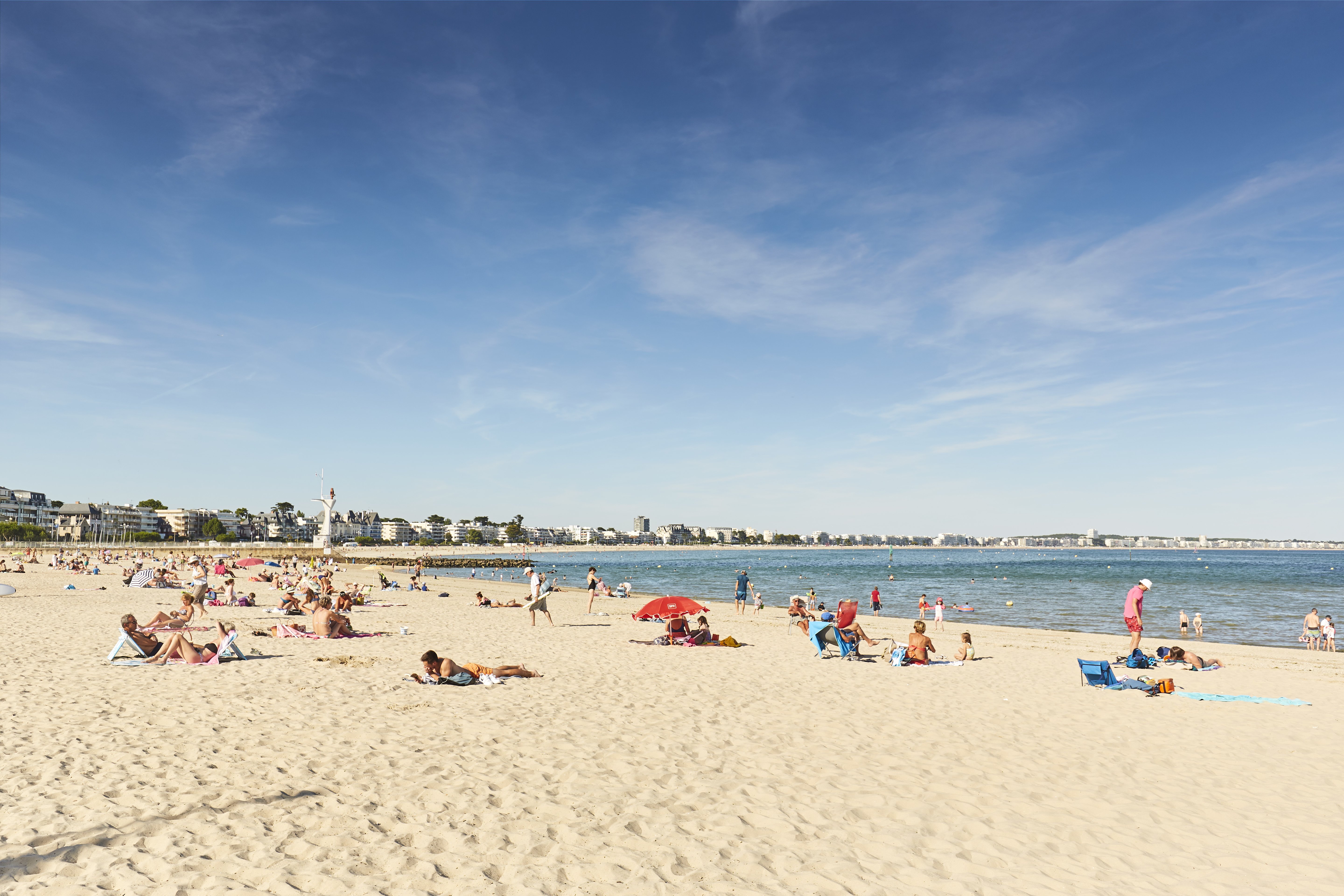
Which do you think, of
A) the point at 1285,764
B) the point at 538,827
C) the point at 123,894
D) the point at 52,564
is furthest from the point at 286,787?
the point at 52,564

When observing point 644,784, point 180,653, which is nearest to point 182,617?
point 180,653

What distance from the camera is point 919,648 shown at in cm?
1608

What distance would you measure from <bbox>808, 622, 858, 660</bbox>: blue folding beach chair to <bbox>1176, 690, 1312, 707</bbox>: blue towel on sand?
626cm

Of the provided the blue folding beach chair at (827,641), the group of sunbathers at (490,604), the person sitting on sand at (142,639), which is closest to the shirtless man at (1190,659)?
the blue folding beach chair at (827,641)

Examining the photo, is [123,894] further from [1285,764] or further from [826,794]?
[1285,764]

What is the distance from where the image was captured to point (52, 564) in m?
55.0

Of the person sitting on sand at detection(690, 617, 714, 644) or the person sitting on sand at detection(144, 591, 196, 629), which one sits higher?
the person sitting on sand at detection(144, 591, 196, 629)

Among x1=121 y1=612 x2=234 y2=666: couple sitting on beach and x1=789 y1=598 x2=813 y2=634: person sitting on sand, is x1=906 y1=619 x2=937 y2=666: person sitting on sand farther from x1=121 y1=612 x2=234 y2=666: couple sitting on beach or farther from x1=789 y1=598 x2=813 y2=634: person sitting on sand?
x1=121 y1=612 x2=234 y2=666: couple sitting on beach

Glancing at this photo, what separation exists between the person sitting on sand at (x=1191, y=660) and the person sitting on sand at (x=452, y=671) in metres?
15.1

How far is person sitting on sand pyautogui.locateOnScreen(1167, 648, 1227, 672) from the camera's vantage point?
1638 centimetres

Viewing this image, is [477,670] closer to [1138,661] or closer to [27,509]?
[1138,661]

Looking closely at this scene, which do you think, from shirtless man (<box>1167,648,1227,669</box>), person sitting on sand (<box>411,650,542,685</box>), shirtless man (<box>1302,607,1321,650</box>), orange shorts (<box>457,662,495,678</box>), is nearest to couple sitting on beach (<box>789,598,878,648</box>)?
→ shirtless man (<box>1167,648,1227,669</box>)

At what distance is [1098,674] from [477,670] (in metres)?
11.6

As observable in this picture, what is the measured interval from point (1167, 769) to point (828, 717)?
412 cm
